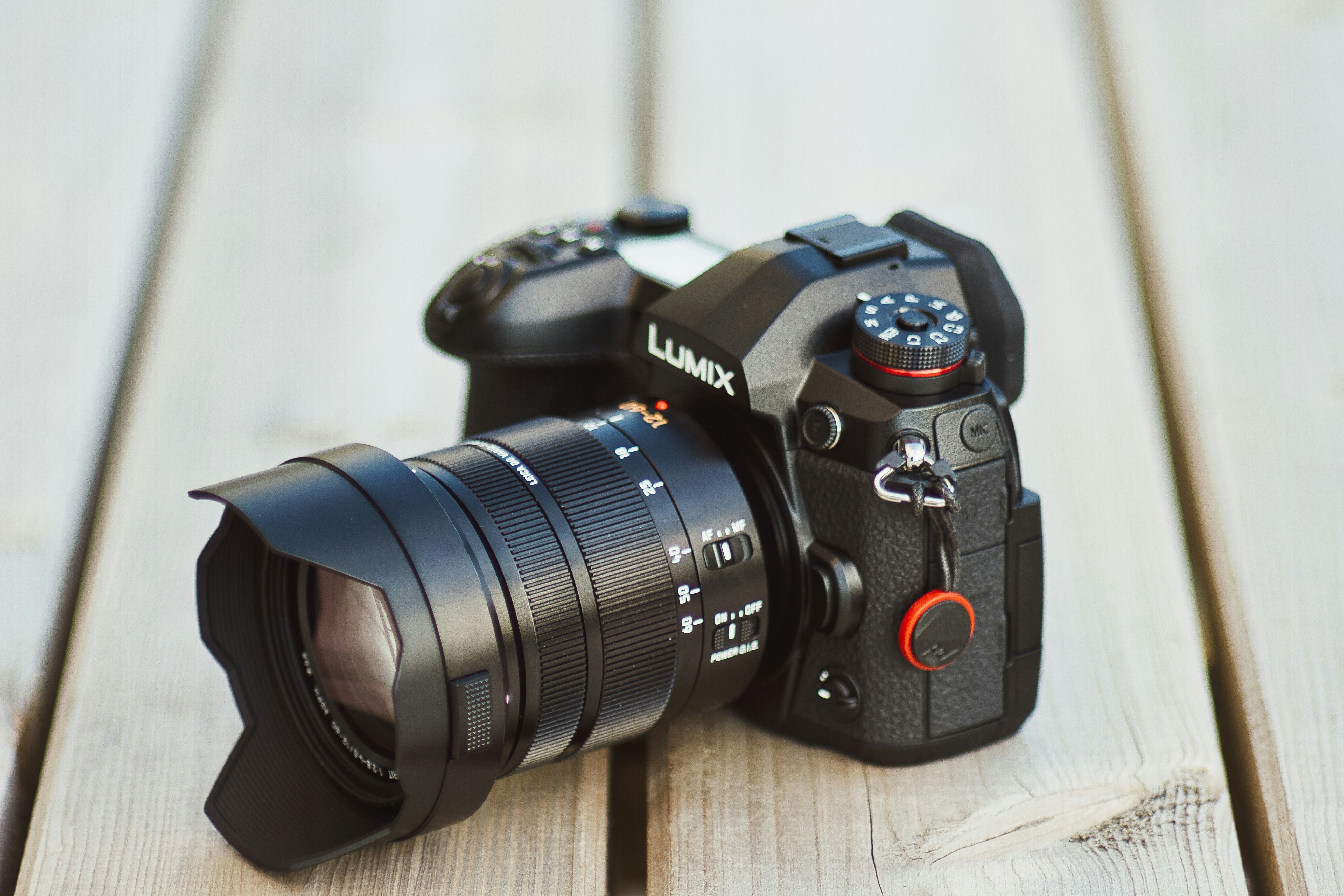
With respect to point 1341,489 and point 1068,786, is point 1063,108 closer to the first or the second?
point 1341,489

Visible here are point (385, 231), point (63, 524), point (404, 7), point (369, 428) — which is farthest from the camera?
point (404, 7)

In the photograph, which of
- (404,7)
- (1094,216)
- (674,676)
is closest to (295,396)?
(674,676)

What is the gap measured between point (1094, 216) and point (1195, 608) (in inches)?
23.5

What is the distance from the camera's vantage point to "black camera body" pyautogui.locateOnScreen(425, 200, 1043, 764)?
907 millimetres

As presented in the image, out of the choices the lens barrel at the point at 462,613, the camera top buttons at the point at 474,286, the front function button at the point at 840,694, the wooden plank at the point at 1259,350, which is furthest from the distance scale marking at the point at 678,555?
the wooden plank at the point at 1259,350

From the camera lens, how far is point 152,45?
1.87 m

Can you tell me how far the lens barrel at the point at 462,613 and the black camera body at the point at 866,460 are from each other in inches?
0.9

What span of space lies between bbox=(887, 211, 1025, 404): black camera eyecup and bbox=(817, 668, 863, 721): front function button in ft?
0.74

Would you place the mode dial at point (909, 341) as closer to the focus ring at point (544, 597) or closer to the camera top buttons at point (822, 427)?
the camera top buttons at point (822, 427)

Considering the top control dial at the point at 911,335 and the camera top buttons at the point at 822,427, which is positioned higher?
the top control dial at the point at 911,335

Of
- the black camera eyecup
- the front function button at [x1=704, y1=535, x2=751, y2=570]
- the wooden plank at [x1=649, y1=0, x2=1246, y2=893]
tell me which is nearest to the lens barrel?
the front function button at [x1=704, y1=535, x2=751, y2=570]

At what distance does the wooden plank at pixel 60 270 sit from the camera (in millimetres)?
1113

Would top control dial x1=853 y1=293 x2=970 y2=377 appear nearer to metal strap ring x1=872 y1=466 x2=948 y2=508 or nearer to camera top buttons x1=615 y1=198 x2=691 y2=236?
metal strap ring x1=872 y1=466 x2=948 y2=508

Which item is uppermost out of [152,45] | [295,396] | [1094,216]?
[152,45]
